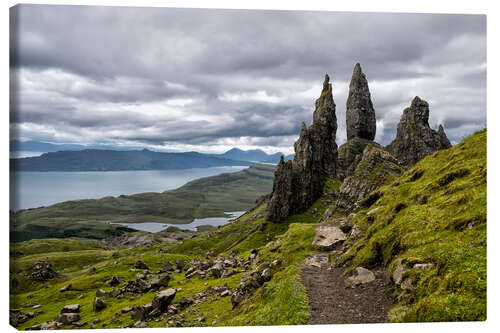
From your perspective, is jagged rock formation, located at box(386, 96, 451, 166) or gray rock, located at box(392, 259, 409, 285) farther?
jagged rock formation, located at box(386, 96, 451, 166)

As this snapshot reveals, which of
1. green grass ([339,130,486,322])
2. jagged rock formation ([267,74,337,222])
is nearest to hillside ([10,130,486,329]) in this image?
green grass ([339,130,486,322])

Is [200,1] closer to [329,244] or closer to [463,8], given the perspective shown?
[463,8]

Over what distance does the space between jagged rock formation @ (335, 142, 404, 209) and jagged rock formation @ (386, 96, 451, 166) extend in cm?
6725

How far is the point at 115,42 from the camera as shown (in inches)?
936

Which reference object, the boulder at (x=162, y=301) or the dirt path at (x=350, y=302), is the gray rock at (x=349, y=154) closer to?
the boulder at (x=162, y=301)

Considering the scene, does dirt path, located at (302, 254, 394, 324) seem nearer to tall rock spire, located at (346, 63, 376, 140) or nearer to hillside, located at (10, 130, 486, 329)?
hillside, located at (10, 130, 486, 329)

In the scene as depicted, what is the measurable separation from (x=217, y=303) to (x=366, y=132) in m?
179

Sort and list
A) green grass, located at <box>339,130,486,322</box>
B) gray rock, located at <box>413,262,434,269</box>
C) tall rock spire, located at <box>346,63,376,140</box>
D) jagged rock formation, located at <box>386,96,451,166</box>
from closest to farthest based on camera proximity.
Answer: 1. green grass, located at <box>339,130,486,322</box>
2. gray rock, located at <box>413,262,434,269</box>
3. jagged rock formation, located at <box>386,96,451,166</box>
4. tall rock spire, located at <box>346,63,376,140</box>

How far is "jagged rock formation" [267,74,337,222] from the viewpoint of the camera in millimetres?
149750

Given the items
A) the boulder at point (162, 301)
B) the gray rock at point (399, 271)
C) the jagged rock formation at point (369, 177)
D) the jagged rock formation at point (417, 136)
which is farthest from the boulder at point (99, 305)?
the jagged rock formation at point (417, 136)

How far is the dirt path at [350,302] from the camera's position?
1486cm

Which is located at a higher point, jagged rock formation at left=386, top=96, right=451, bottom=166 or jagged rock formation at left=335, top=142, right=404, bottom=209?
jagged rock formation at left=386, top=96, right=451, bottom=166

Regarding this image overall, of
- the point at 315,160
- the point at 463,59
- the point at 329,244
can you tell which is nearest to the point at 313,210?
the point at 315,160

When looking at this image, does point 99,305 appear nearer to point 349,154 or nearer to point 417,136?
point 417,136
